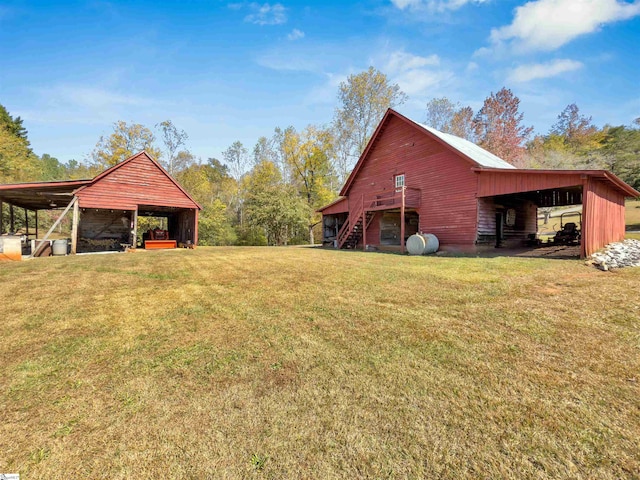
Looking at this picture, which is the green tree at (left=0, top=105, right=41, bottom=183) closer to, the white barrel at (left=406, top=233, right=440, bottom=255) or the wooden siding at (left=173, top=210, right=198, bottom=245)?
the wooden siding at (left=173, top=210, right=198, bottom=245)

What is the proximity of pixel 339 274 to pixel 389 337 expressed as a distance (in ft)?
13.8

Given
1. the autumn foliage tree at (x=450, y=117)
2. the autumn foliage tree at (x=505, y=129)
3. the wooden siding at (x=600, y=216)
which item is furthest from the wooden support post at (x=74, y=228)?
the autumn foliage tree at (x=505, y=129)

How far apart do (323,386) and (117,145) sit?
3786 centimetres

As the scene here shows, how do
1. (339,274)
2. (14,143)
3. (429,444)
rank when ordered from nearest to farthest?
(429,444) < (339,274) < (14,143)

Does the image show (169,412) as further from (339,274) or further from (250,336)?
(339,274)

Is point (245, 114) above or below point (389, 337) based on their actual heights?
above

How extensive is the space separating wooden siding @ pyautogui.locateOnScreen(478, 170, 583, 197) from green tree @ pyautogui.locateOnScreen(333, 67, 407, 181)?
1926 centimetres

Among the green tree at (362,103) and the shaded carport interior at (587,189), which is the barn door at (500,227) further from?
the green tree at (362,103)

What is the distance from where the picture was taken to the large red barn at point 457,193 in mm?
11672

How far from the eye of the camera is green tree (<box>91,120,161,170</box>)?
30.9 metres

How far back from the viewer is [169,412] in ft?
8.01

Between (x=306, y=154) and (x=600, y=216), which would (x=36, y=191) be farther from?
(x=600, y=216)

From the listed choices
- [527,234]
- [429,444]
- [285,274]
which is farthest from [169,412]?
[527,234]

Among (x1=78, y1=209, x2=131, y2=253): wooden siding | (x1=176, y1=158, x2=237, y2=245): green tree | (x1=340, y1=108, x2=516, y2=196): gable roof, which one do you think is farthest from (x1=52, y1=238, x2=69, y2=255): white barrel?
(x1=340, y1=108, x2=516, y2=196): gable roof
